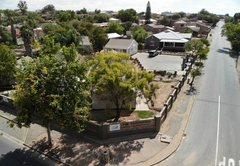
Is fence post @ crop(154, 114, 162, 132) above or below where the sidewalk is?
above

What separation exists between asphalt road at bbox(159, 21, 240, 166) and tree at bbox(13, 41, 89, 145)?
9.08 m

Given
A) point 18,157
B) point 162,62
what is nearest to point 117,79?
point 18,157

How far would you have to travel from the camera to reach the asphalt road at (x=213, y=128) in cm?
1468

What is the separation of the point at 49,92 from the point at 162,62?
32512mm

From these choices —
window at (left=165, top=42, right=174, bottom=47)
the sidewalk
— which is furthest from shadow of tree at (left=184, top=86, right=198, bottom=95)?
window at (left=165, top=42, right=174, bottom=47)

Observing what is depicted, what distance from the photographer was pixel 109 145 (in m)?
16.1

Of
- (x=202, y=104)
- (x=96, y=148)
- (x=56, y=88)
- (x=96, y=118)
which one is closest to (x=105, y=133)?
(x=96, y=148)

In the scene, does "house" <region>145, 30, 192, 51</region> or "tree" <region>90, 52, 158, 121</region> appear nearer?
"tree" <region>90, 52, 158, 121</region>

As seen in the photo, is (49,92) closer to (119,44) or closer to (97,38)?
(97,38)

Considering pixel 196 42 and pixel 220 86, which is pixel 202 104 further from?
pixel 196 42

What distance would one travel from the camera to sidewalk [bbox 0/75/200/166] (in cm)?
1454

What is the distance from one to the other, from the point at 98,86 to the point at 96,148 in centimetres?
582

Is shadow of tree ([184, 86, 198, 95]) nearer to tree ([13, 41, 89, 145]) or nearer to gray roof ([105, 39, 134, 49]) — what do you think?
tree ([13, 41, 89, 145])

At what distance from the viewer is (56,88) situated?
13484mm
